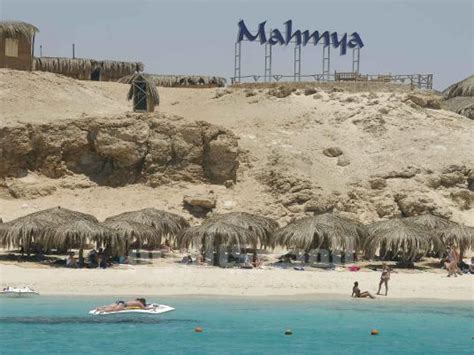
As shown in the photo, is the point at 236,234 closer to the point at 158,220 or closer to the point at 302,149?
the point at 158,220

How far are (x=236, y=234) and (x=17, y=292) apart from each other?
21.8 feet

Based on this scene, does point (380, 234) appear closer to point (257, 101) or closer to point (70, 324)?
point (70, 324)

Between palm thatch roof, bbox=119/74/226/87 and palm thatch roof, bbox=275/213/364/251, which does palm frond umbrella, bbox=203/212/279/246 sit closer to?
palm thatch roof, bbox=275/213/364/251

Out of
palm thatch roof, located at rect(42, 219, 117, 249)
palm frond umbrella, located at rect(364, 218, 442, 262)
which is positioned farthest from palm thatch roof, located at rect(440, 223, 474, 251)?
palm thatch roof, located at rect(42, 219, 117, 249)

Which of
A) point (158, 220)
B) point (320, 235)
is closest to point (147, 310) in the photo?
point (320, 235)

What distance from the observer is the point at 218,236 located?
93.2 ft

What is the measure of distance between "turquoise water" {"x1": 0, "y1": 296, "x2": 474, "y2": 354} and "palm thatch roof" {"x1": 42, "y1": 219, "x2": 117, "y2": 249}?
2.86m

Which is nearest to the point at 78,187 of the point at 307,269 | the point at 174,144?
the point at 174,144

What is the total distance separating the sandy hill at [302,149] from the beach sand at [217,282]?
722 cm

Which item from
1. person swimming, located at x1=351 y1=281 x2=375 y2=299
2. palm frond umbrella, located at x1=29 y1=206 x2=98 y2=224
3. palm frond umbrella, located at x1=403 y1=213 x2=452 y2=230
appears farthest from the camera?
palm frond umbrella, located at x1=403 y1=213 x2=452 y2=230

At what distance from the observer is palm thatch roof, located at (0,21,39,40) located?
4062 centimetres

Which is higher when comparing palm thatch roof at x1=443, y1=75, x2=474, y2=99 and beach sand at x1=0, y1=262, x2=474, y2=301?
palm thatch roof at x1=443, y1=75, x2=474, y2=99

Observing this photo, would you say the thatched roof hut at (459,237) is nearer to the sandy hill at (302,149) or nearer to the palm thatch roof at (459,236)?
the palm thatch roof at (459,236)

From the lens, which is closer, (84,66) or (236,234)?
(236,234)
